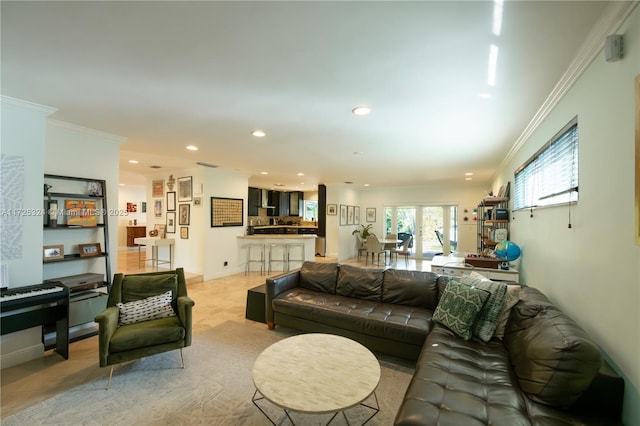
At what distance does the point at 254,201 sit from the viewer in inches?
348

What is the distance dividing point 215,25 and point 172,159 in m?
3.96

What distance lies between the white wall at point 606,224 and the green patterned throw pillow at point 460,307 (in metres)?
0.59

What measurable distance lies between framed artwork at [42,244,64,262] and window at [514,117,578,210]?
4.82 metres

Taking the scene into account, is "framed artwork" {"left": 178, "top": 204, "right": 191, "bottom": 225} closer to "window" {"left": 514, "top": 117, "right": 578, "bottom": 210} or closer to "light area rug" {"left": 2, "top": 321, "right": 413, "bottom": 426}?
"light area rug" {"left": 2, "top": 321, "right": 413, "bottom": 426}

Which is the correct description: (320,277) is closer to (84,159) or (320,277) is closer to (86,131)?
(84,159)

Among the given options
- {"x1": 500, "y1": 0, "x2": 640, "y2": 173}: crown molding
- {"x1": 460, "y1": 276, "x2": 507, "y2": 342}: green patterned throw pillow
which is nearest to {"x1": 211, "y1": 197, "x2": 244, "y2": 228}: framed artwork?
{"x1": 460, "y1": 276, "x2": 507, "y2": 342}: green patterned throw pillow

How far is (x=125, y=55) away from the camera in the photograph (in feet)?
5.64

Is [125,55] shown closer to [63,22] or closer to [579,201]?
[63,22]

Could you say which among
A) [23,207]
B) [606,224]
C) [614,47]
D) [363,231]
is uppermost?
[614,47]

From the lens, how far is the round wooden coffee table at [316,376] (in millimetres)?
1452

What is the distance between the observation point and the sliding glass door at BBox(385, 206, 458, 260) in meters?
8.83

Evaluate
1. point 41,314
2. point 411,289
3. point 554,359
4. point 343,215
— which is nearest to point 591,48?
point 554,359

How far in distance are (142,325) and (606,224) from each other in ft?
11.4

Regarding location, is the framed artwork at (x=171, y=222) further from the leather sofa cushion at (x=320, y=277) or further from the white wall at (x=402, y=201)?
the white wall at (x=402, y=201)
